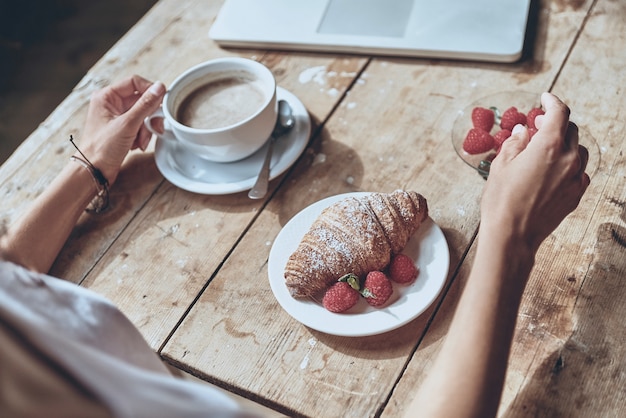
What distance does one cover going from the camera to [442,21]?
1.29m

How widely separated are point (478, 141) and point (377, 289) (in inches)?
13.8

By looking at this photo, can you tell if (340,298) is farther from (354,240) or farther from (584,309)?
(584,309)

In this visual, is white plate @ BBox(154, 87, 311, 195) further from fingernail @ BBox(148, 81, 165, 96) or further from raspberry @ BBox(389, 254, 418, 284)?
raspberry @ BBox(389, 254, 418, 284)

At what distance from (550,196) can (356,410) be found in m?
0.39

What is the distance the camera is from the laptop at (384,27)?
1.23m

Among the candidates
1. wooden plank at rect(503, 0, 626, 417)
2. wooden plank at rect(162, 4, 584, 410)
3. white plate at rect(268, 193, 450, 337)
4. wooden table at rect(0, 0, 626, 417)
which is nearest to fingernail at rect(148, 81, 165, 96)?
wooden table at rect(0, 0, 626, 417)

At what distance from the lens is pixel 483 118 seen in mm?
1059

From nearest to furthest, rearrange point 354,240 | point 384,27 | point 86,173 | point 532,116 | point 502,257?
point 502,257 → point 354,240 → point 532,116 → point 86,173 → point 384,27

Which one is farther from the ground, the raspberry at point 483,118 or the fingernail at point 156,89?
the fingernail at point 156,89

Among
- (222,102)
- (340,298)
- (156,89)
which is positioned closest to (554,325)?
(340,298)

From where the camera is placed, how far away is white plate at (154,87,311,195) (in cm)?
109

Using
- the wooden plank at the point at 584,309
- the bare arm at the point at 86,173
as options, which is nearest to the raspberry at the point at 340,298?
the wooden plank at the point at 584,309

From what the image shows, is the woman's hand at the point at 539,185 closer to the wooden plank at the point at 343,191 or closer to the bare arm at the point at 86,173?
the wooden plank at the point at 343,191

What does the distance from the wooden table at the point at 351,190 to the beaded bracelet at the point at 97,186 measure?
2cm
